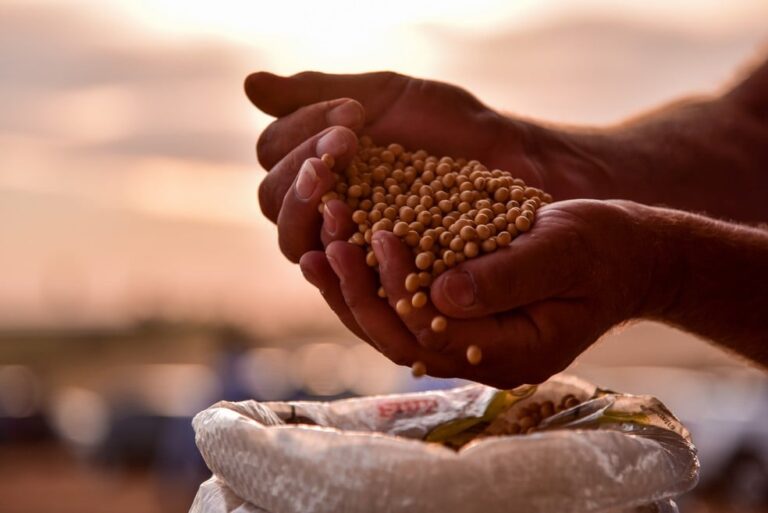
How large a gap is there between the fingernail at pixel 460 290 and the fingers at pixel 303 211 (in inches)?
8.4

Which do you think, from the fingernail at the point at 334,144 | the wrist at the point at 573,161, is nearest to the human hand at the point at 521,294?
the fingernail at the point at 334,144

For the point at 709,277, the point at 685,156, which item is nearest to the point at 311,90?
the point at 709,277

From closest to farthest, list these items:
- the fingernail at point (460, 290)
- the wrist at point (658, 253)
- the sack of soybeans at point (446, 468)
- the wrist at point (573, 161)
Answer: the sack of soybeans at point (446, 468)
the fingernail at point (460, 290)
the wrist at point (658, 253)
the wrist at point (573, 161)

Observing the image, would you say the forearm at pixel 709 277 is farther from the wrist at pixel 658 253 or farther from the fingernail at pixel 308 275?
the fingernail at pixel 308 275

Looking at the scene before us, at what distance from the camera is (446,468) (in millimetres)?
755

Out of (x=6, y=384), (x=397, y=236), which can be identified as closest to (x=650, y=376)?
(x=6, y=384)

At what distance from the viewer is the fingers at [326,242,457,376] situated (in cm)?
94

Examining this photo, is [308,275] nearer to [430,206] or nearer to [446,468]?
[430,206]

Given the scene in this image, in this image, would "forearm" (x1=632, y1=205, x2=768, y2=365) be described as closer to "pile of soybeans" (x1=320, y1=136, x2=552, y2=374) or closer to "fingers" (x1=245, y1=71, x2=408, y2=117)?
"pile of soybeans" (x1=320, y1=136, x2=552, y2=374)

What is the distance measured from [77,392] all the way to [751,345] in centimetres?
718

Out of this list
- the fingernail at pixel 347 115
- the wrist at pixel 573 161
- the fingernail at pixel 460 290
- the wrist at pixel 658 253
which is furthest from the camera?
the wrist at pixel 573 161

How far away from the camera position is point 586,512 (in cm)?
79

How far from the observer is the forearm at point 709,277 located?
1.00m

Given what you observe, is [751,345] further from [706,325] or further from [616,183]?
[616,183]
